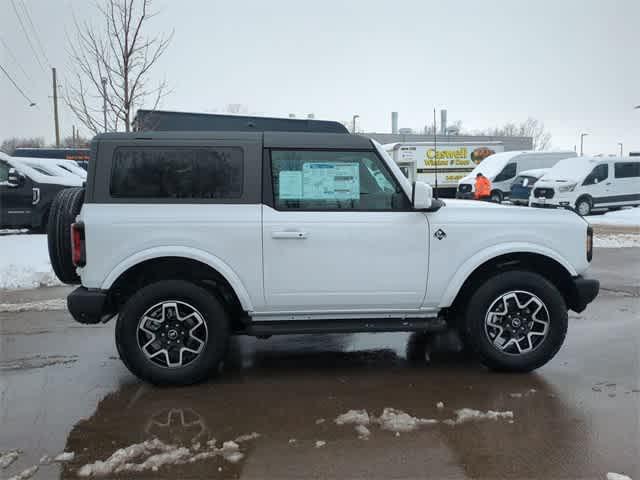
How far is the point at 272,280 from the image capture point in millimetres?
4531

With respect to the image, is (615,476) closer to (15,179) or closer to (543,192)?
(15,179)

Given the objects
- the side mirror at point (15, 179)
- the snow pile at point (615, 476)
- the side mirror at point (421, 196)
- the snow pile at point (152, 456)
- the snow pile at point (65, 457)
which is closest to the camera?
the snow pile at point (615, 476)

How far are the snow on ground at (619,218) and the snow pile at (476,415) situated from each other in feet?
53.9

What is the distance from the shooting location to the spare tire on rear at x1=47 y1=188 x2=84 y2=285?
4605 millimetres

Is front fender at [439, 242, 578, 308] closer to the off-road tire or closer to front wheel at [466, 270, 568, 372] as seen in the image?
front wheel at [466, 270, 568, 372]

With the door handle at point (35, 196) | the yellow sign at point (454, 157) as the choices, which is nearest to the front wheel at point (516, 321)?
the door handle at point (35, 196)

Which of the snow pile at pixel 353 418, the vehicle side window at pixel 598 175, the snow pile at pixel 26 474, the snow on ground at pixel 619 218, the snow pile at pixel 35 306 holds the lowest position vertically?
the snow pile at pixel 26 474

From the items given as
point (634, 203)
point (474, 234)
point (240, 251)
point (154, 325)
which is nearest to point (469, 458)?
point (474, 234)

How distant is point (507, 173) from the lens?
2611 cm

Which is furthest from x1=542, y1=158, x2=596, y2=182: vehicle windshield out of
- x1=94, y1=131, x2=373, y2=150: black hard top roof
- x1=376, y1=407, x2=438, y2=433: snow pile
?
x1=376, y1=407, x2=438, y2=433: snow pile

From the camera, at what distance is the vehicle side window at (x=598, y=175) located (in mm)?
20900

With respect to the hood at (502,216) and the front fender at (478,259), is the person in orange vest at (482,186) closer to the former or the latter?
the hood at (502,216)

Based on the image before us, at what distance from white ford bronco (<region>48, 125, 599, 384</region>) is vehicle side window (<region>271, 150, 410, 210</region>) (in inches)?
0.4

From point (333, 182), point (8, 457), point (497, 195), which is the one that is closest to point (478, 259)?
point (333, 182)
